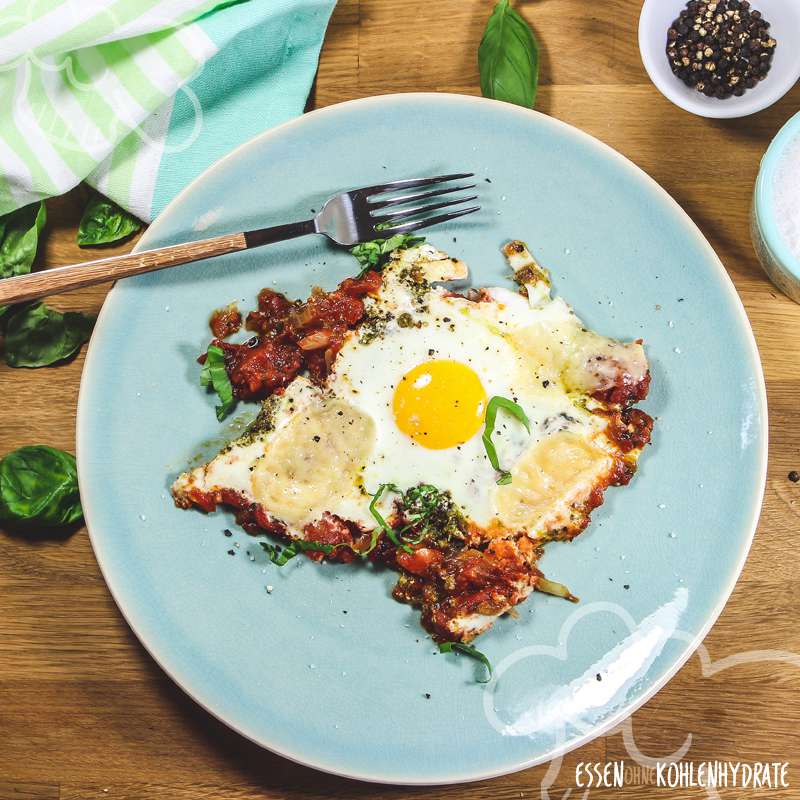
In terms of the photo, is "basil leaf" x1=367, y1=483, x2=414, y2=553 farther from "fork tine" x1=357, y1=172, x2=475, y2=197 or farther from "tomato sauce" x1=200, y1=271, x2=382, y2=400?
"fork tine" x1=357, y1=172, x2=475, y2=197

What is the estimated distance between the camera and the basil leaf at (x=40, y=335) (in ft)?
13.7

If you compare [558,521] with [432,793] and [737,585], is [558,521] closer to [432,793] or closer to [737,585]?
[737,585]

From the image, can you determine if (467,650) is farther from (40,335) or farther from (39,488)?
(40,335)

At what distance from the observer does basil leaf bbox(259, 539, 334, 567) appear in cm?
383

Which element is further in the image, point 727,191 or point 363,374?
point 727,191

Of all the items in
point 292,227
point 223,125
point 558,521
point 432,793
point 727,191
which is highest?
point 223,125

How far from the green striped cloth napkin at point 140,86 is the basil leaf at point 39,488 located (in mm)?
1392

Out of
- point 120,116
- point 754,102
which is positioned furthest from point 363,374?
point 754,102

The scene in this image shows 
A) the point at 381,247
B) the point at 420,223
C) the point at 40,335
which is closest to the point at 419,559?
the point at 381,247

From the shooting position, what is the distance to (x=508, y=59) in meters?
4.04

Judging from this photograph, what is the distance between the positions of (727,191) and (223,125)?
9.59ft

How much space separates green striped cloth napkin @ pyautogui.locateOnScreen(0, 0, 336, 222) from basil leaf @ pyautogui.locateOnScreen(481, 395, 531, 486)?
205 centimetres

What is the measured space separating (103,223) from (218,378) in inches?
45.2

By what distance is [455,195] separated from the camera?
418 cm
